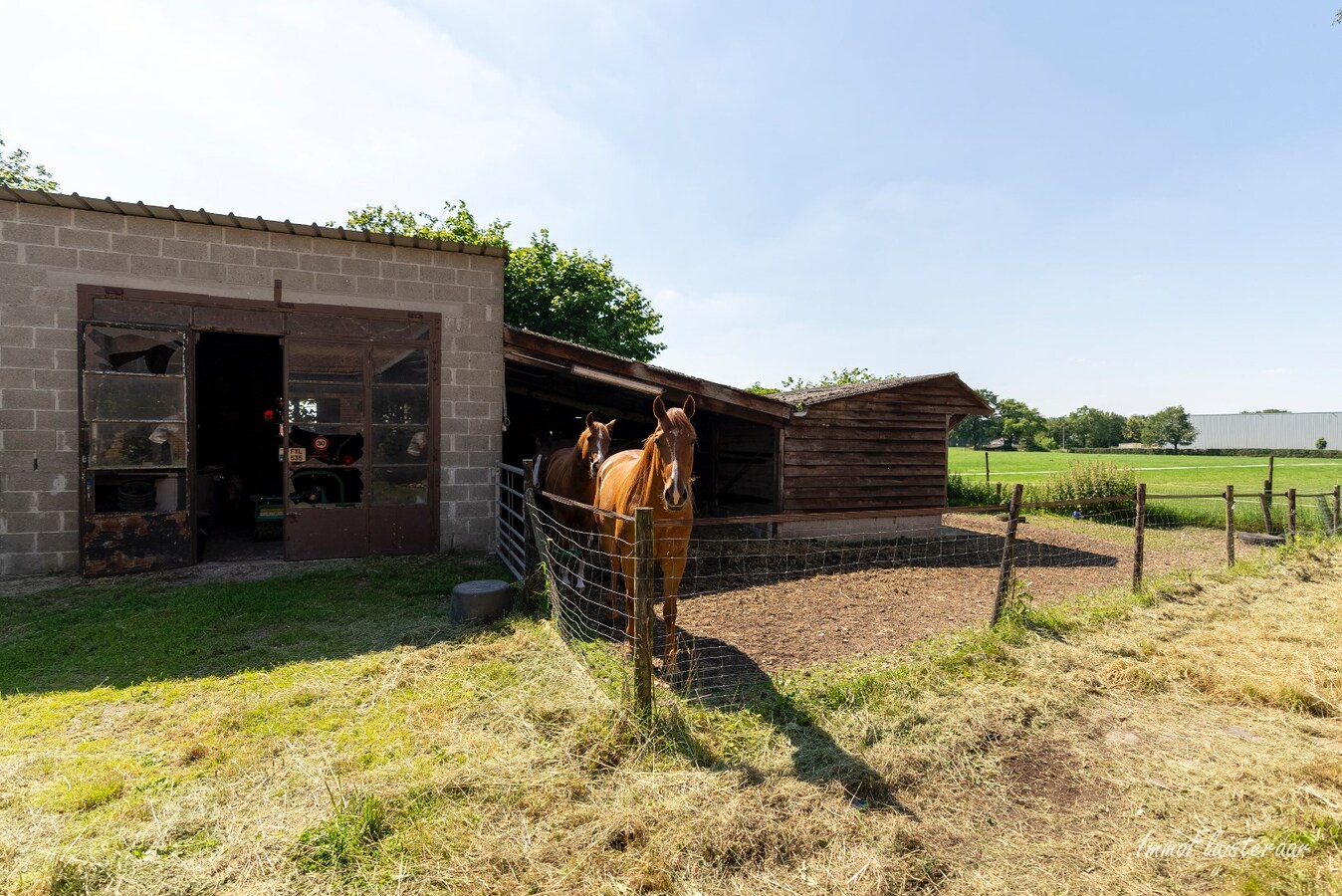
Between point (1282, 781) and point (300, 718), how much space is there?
5289 mm

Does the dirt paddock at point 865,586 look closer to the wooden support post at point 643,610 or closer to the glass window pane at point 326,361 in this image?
the wooden support post at point 643,610

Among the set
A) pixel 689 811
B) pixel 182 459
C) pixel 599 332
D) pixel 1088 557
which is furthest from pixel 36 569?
pixel 599 332

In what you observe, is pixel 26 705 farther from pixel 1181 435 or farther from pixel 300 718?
pixel 1181 435

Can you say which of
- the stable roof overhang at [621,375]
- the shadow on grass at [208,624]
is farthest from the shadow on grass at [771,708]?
the stable roof overhang at [621,375]

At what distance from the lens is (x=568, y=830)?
261 centimetres

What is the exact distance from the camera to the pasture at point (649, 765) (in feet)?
7.90

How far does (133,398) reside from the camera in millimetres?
6871

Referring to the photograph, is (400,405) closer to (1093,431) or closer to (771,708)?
(771,708)

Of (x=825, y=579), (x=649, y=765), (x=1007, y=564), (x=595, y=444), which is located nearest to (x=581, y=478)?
(x=595, y=444)

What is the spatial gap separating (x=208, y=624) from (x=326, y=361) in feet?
11.6

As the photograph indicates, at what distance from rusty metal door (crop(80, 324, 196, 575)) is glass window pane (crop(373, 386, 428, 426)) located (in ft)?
6.68

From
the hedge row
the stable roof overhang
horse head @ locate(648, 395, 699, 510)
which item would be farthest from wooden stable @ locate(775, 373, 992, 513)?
the hedge row

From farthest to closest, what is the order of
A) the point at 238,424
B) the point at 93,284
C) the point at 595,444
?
the point at 238,424
the point at 93,284
the point at 595,444

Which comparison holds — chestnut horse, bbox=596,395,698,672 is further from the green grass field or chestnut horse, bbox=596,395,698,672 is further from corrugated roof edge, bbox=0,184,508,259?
the green grass field
